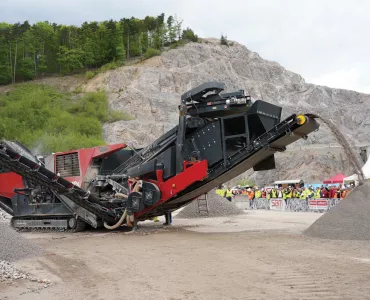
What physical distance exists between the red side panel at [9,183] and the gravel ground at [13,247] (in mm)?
6890

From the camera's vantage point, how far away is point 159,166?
1374 cm

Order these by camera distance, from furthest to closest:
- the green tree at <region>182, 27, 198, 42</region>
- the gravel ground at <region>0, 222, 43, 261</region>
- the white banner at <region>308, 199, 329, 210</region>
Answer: the green tree at <region>182, 27, 198, 42</region>, the white banner at <region>308, 199, 329, 210</region>, the gravel ground at <region>0, 222, 43, 261</region>

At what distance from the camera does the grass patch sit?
183ft

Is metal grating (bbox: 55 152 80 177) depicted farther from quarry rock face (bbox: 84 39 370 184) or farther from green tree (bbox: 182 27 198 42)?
green tree (bbox: 182 27 198 42)

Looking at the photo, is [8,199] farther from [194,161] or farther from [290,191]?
[290,191]

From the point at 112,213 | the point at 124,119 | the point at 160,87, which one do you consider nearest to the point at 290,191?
the point at 112,213

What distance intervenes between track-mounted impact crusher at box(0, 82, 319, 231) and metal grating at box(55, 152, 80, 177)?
34 mm

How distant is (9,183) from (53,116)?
4758 cm

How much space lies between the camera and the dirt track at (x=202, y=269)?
20.1 ft

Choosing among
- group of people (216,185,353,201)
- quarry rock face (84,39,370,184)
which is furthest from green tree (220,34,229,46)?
group of people (216,185,353,201)

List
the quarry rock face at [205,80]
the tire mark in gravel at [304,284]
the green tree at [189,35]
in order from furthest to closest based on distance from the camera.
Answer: the green tree at [189,35], the quarry rock face at [205,80], the tire mark in gravel at [304,284]

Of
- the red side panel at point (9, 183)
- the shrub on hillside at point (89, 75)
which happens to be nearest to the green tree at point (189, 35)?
the shrub on hillside at point (89, 75)

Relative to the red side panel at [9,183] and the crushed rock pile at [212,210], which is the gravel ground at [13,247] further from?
the crushed rock pile at [212,210]

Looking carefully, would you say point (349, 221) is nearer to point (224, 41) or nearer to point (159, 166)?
point (159, 166)
